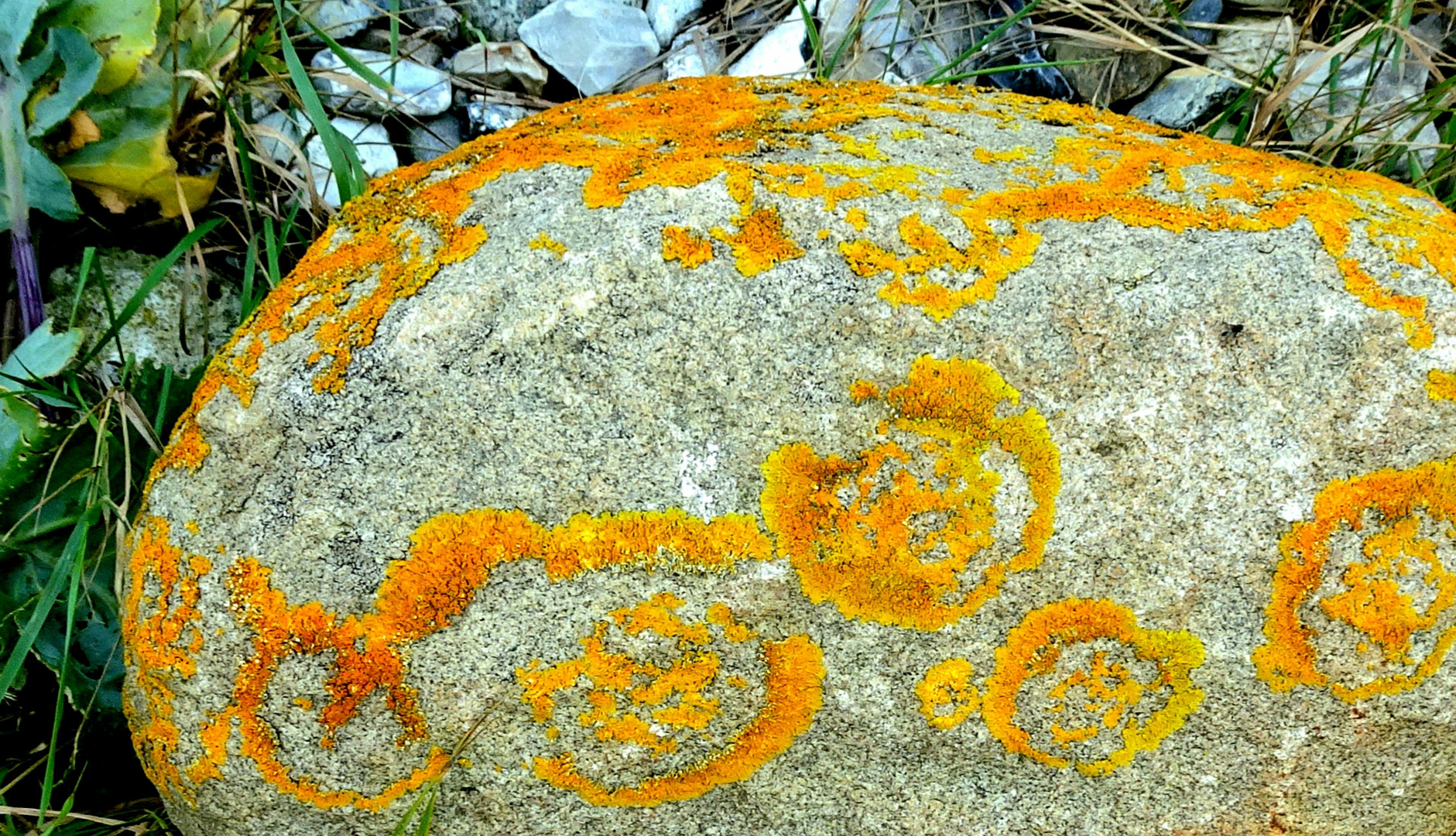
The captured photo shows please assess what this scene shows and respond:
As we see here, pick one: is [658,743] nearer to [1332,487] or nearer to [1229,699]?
[1229,699]

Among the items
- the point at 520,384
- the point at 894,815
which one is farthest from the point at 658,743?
the point at 520,384

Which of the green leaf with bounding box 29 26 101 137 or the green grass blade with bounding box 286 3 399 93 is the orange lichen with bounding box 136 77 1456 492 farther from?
the green leaf with bounding box 29 26 101 137

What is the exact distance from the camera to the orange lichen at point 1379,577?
1763 mm

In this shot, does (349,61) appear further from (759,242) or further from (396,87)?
(759,242)

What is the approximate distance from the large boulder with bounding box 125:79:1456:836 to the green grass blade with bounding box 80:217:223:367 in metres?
0.61

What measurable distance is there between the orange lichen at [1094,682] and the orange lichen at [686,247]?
83 cm

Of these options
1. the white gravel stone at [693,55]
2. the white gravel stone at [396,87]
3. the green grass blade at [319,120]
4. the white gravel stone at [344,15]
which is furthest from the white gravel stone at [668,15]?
the green grass blade at [319,120]

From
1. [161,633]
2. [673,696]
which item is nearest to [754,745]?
[673,696]

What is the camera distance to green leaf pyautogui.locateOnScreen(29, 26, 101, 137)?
245 cm

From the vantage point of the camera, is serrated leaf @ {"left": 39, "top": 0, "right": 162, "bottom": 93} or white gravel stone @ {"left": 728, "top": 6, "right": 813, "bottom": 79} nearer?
serrated leaf @ {"left": 39, "top": 0, "right": 162, "bottom": 93}

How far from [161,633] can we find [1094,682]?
63.3 inches

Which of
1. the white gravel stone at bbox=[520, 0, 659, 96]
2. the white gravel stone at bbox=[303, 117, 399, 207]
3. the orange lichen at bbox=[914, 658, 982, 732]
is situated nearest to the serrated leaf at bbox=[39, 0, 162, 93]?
the white gravel stone at bbox=[303, 117, 399, 207]

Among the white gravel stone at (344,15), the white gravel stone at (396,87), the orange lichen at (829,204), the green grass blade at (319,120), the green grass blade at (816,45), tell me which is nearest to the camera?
the orange lichen at (829,204)

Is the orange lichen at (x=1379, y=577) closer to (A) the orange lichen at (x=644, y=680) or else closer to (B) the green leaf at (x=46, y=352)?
(A) the orange lichen at (x=644, y=680)
